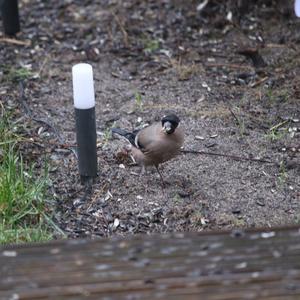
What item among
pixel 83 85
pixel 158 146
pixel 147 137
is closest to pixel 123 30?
pixel 147 137

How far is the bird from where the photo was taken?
4.20 m

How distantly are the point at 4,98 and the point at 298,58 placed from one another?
6.53 feet

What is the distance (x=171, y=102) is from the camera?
203 inches

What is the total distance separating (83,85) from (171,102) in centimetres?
131

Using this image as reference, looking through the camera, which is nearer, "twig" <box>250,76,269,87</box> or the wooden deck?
the wooden deck

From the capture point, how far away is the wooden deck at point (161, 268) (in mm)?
2201

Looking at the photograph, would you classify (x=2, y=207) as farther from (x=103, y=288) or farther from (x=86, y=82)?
(x=103, y=288)

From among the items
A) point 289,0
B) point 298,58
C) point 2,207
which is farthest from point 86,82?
point 289,0

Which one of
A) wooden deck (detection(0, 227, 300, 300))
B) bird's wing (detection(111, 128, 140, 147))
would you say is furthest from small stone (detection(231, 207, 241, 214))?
wooden deck (detection(0, 227, 300, 300))

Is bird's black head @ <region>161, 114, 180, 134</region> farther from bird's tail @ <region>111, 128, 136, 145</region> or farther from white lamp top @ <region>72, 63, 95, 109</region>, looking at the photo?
white lamp top @ <region>72, 63, 95, 109</region>

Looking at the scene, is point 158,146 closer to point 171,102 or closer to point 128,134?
point 128,134

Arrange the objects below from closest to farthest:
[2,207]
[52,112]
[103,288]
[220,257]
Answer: [103,288] → [220,257] → [2,207] → [52,112]

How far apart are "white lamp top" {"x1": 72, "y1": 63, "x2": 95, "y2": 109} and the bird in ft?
1.36

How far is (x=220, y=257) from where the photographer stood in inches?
94.0
